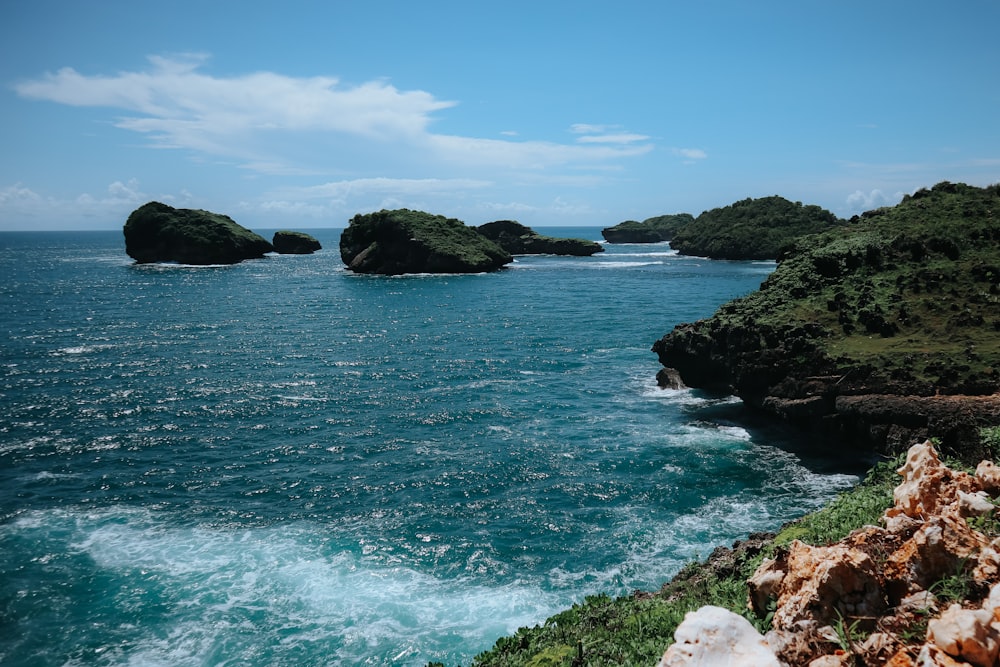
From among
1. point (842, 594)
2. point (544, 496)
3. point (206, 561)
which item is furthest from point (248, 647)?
point (842, 594)

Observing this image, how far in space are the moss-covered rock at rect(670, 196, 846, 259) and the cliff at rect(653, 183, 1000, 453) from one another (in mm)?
119143

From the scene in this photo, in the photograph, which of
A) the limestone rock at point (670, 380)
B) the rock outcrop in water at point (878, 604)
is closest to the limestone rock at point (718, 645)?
the rock outcrop in water at point (878, 604)

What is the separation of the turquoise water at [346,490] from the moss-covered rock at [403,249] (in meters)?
70.2

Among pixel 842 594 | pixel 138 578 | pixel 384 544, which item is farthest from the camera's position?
pixel 384 544

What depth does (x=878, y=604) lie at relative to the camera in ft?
28.4

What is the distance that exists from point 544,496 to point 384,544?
6.95 m

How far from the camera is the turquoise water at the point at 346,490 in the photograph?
61.1ft

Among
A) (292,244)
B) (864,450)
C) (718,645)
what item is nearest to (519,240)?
(292,244)

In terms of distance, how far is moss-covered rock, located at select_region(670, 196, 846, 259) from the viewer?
519ft

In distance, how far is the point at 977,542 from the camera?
909cm

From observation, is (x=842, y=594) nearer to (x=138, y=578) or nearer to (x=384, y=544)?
(x=384, y=544)

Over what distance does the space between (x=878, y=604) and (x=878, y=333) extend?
2744 cm

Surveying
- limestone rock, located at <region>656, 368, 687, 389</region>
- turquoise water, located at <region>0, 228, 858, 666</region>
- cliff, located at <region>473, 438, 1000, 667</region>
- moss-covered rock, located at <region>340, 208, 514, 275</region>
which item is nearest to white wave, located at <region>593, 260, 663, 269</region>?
moss-covered rock, located at <region>340, 208, 514, 275</region>

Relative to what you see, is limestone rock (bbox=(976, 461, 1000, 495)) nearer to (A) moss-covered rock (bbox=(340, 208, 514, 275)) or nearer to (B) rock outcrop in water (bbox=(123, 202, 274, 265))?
(A) moss-covered rock (bbox=(340, 208, 514, 275))
